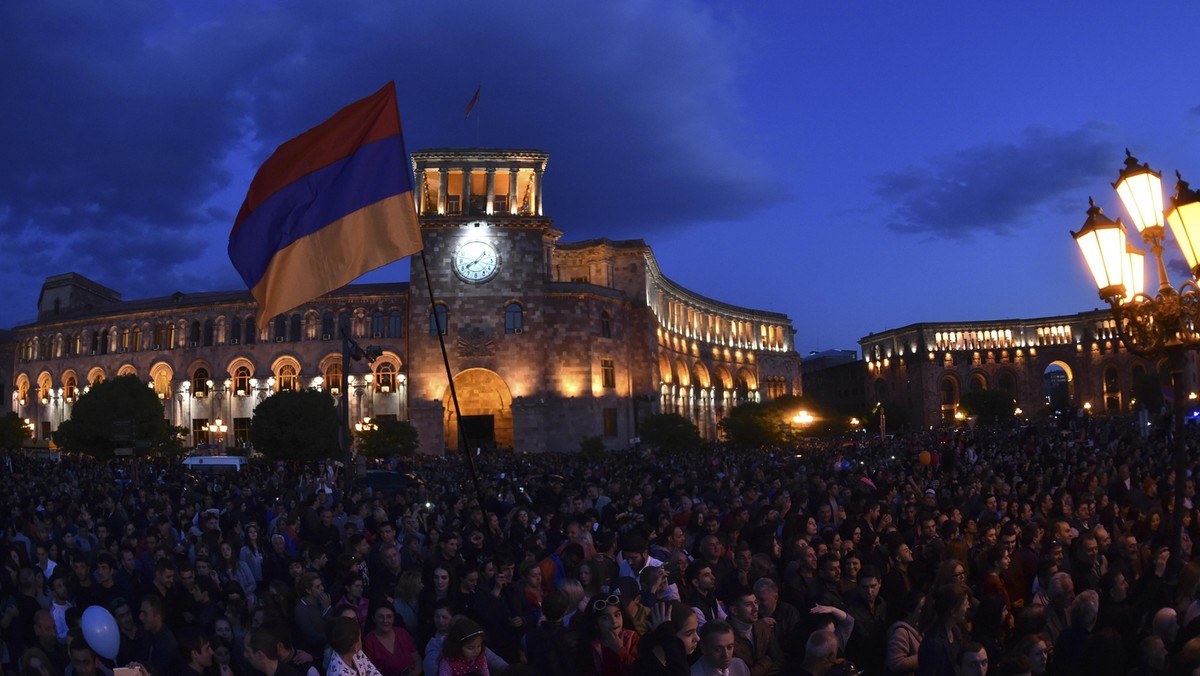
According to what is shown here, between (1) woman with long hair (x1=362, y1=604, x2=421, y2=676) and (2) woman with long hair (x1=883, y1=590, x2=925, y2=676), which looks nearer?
(2) woman with long hair (x1=883, y1=590, x2=925, y2=676)

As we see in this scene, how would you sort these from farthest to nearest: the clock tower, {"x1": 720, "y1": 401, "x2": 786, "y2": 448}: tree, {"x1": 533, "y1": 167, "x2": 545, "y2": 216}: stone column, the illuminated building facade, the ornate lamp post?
the illuminated building facade
{"x1": 720, "y1": 401, "x2": 786, "y2": 448}: tree
{"x1": 533, "y1": 167, "x2": 545, "y2": 216}: stone column
the clock tower
the ornate lamp post

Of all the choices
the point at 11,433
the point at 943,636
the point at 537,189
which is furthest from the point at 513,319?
the point at 943,636

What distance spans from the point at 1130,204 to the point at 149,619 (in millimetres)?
9063

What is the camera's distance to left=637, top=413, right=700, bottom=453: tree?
51.0 m

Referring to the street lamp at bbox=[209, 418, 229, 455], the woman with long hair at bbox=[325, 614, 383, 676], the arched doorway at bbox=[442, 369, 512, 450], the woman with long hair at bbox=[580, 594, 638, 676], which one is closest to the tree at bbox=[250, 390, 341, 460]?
the arched doorway at bbox=[442, 369, 512, 450]

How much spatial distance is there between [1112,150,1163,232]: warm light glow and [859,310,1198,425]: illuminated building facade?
98226mm

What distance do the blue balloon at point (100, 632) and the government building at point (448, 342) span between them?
40.4 meters

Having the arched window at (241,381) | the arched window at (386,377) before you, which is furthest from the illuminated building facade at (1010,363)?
the arched window at (241,381)

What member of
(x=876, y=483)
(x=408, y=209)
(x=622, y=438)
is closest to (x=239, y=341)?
(x=622, y=438)

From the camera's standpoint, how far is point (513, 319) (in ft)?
173

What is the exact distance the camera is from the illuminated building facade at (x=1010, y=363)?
104875 mm

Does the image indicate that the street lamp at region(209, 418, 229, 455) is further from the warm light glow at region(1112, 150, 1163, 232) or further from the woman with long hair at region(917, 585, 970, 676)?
the woman with long hair at region(917, 585, 970, 676)

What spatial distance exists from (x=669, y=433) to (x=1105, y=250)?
42.8 meters

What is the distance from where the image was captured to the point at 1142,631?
6.94m
